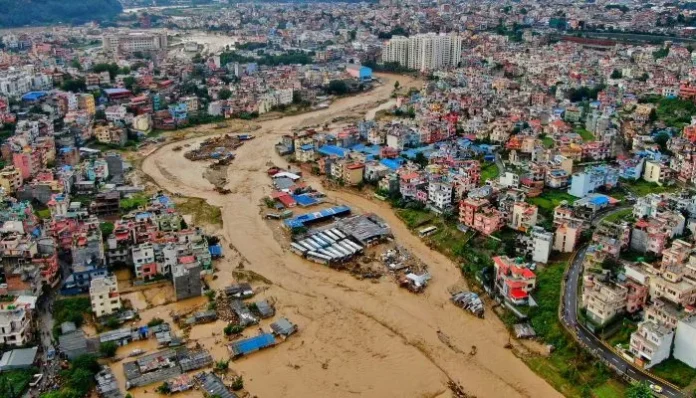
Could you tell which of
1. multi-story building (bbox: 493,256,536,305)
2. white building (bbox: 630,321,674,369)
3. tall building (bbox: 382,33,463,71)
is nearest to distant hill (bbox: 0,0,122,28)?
tall building (bbox: 382,33,463,71)

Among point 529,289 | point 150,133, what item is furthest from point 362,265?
point 150,133

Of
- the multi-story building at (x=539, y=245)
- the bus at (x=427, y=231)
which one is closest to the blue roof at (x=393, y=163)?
the bus at (x=427, y=231)

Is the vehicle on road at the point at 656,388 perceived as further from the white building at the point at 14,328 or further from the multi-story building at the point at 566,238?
the white building at the point at 14,328

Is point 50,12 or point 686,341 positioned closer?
point 686,341

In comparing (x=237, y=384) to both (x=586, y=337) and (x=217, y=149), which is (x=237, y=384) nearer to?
(x=586, y=337)

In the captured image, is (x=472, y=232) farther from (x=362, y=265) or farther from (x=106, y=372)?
(x=106, y=372)

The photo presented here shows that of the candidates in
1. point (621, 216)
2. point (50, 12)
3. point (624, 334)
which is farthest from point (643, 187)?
point (50, 12)
